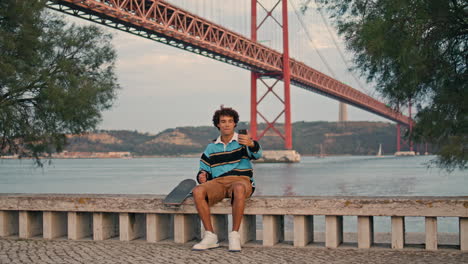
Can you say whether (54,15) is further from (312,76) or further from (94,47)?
(312,76)

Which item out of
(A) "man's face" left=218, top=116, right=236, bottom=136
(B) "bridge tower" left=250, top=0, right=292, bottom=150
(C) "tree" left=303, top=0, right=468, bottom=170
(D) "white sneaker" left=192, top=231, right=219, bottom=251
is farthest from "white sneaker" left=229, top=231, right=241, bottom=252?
(B) "bridge tower" left=250, top=0, right=292, bottom=150

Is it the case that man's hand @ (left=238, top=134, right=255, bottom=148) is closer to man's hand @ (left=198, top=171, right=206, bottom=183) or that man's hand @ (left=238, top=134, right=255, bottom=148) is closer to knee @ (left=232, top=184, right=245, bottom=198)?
knee @ (left=232, top=184, right=245, bottom=198)

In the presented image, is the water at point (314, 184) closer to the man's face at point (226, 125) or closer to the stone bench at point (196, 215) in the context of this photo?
the stone bench at point (196, 215)

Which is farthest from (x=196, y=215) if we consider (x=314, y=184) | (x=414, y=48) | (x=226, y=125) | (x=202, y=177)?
(x=314, y=184)

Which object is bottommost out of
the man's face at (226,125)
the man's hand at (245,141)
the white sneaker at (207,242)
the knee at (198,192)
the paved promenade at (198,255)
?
the paved promenade at (198,255)

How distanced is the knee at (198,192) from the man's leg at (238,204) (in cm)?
26

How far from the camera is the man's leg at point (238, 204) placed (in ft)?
15.2

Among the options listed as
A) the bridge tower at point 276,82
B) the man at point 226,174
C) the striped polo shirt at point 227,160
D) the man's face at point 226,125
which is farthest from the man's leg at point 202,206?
the bridge tower at point 276,82

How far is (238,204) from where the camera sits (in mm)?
4625

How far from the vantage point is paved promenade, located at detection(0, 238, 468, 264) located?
4.35 metres

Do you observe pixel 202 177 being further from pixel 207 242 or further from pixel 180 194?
pixel 207 242

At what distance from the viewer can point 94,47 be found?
11375 millimetres

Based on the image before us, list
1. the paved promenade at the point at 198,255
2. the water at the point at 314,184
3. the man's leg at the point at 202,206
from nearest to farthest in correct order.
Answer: the paved promenade at the point at 198,255, the man's leg at the point at 202,206, the water at the point at 314,184

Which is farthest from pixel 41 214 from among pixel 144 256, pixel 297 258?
pixel 297 258
